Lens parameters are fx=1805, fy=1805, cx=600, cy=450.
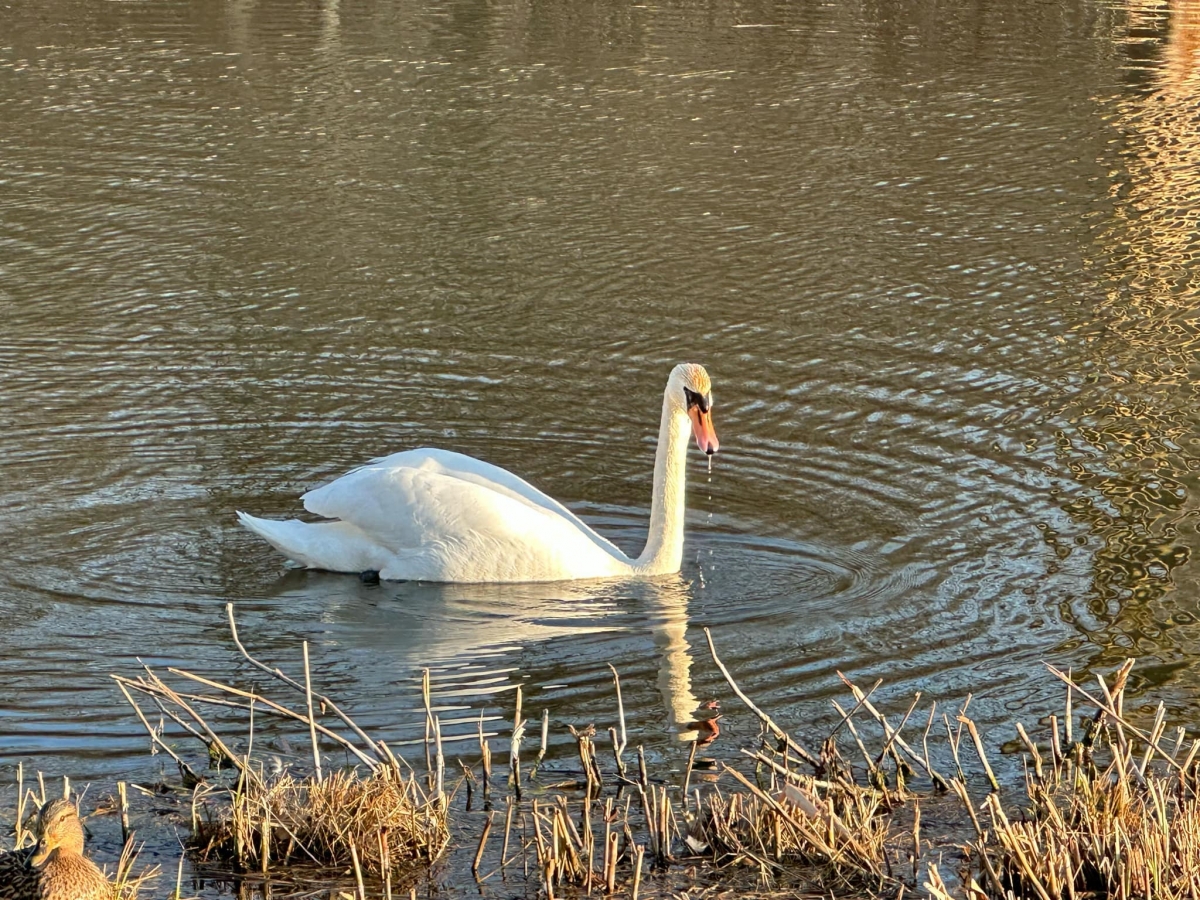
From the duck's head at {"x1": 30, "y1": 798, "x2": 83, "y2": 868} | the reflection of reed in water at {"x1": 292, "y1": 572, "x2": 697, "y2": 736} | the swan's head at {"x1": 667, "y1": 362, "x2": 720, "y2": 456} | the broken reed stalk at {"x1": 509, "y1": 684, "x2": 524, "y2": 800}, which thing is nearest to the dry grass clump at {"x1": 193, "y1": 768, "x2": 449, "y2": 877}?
the broken reed stalk at {"x1": 509, "y1": 684, "x2": 524, "y2": 800}

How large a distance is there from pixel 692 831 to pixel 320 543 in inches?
167

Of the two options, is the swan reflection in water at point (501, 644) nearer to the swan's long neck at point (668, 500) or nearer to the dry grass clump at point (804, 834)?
the swan's long neck at point (668, 500)

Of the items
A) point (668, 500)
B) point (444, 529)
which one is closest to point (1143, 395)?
point (668, 500)

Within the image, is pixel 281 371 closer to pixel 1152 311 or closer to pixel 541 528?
pixel 541 528

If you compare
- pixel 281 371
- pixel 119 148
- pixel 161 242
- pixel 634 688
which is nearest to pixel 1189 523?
pixel 634 688

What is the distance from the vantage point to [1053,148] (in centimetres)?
2044

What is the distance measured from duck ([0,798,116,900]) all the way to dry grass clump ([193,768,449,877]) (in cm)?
72

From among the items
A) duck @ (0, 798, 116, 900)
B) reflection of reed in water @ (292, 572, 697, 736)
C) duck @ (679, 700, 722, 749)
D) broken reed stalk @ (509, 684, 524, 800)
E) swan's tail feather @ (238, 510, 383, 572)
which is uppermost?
duck @ (0, 798, 116, 900)

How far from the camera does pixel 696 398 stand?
30.8 ft

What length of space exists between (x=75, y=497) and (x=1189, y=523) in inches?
244

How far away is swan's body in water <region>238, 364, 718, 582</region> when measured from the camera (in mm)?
9281

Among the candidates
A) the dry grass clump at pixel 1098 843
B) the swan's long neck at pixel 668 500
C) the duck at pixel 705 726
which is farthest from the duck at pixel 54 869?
the swan's long neck at pixel 668 500

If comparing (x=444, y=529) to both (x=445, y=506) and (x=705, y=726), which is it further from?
(x=705, y=726)

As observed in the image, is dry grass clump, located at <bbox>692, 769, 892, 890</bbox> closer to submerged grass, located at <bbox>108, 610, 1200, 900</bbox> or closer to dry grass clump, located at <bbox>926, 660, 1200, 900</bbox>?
submerged grass, located at <bbox>108, 610, 1200, 900</bbox>
